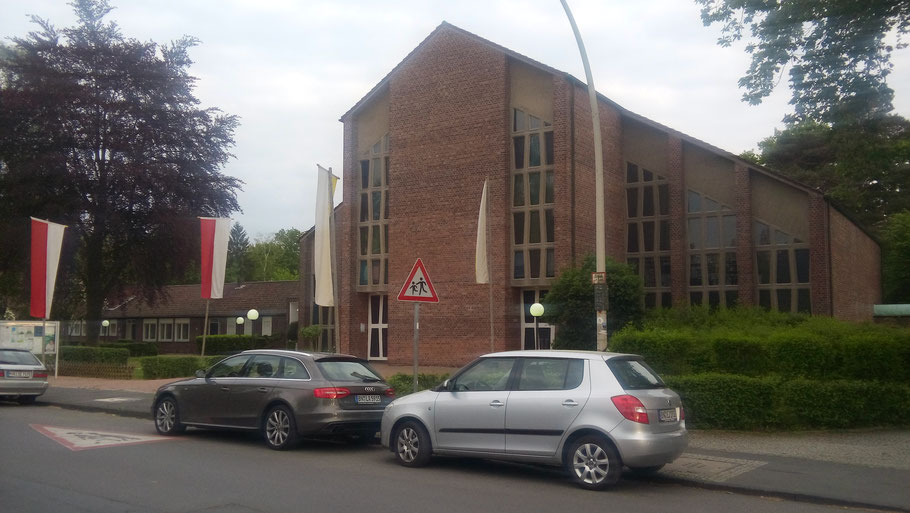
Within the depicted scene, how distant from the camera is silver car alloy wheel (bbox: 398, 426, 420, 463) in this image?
1080cm

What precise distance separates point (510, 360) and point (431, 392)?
1.29 meters

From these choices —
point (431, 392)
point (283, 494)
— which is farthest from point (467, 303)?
point (283, 494)

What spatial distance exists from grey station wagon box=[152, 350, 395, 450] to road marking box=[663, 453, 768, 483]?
14.7 feet

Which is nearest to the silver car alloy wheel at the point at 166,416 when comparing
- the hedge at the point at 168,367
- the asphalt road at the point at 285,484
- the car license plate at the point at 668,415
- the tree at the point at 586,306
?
the asphalt road at the point at 285,484

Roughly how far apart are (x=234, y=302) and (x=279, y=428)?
46470 millimetres

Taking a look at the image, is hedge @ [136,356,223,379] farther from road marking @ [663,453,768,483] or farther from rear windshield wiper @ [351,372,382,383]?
road marking @ [663,453,768,483]

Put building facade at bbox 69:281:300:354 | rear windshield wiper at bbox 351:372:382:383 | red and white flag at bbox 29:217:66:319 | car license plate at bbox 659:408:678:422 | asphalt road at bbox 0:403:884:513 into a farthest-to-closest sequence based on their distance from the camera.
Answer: building facade at bbox 69:281:300:354 < red and white flag at bbox 29:217:66:319 < rear windshield wiper at bbox 351:372:382:383 < car license plate at bbox 659:408:678:422 < asphalt road at bbox 0:403:884:513

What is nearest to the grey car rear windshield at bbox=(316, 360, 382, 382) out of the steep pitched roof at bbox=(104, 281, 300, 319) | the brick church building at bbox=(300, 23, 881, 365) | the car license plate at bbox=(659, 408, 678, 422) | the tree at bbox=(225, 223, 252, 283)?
the car license plate at bbox=(659, 408, 678, 422)

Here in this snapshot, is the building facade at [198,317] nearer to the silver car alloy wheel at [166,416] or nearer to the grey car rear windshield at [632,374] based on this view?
the silver car alloy wheel at [166,416]

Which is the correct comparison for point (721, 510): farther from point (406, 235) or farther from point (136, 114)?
point (136, 114)

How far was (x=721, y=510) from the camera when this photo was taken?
8.49 meters

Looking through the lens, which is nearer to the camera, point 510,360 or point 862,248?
point 510,360

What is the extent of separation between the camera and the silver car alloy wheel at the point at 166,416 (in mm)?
13766

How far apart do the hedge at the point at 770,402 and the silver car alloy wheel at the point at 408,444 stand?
5.38 m
